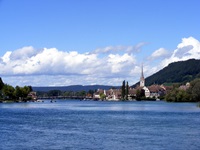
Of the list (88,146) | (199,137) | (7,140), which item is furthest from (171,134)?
(7,140)

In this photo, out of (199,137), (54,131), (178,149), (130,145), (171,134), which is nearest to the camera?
(178,149)

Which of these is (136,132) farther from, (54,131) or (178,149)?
(178,149)

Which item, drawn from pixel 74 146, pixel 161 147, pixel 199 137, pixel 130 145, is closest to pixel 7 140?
pixel 74 146

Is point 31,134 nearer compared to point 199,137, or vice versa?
point 199,137

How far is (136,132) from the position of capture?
191 feet

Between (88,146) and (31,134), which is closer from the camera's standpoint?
(88,146)

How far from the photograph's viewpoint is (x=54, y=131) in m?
59.6

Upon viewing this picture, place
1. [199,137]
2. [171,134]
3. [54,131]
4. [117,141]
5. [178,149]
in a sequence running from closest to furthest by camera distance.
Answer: [178,149] → [117,141] → [199,137] → [171,134] → [54,131]

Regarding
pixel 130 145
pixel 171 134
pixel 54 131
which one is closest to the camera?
pixel 130 145

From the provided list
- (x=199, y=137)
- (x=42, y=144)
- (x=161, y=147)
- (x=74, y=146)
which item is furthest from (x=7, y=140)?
(x=199, y=137)

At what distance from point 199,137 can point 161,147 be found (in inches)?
377

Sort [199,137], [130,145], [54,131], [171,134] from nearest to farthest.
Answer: [130,145], [199,137], [171,134], [54,131]

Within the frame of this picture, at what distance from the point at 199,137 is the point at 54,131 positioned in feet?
59.4

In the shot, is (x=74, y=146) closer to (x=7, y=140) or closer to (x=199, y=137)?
(x=7, y=140)
